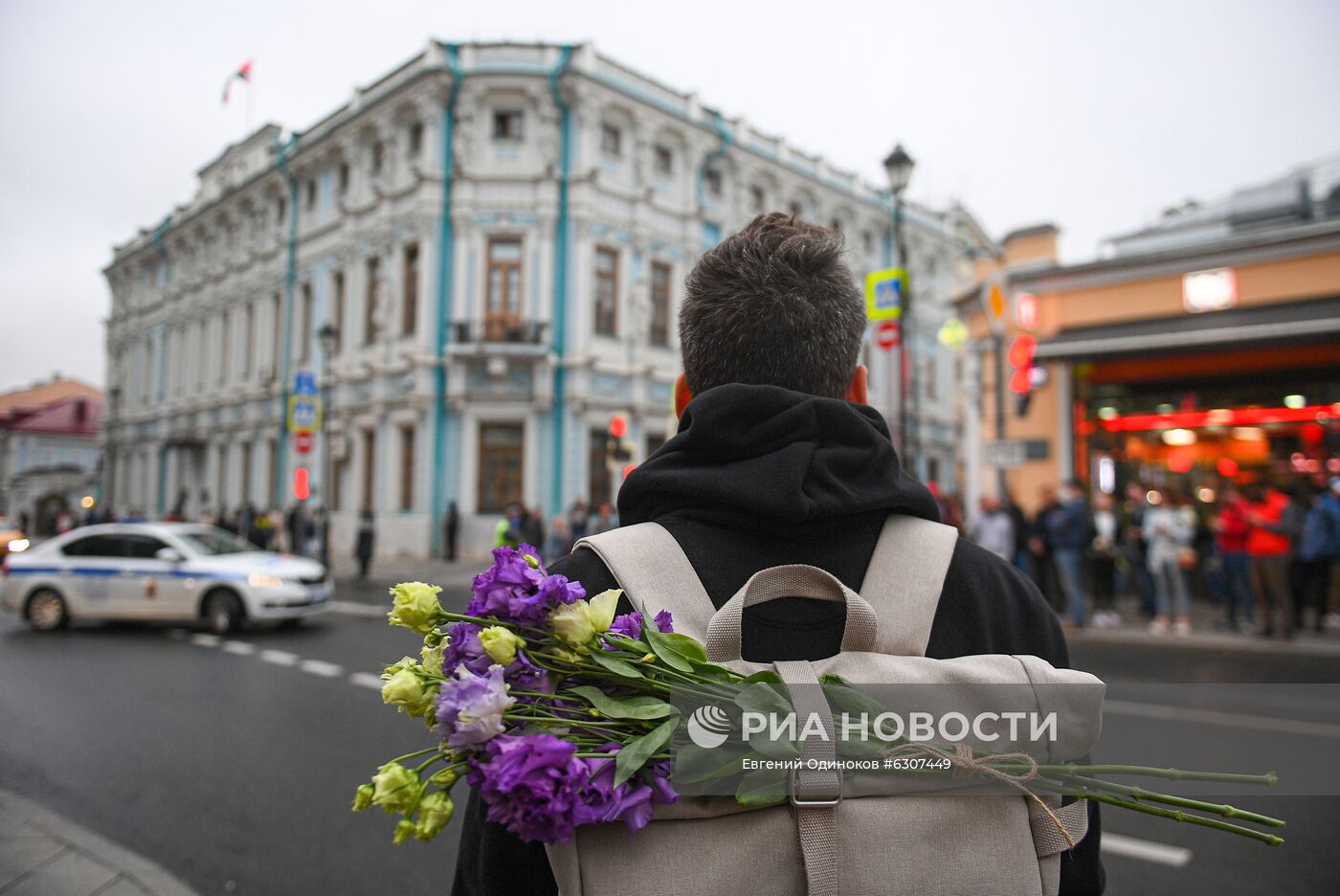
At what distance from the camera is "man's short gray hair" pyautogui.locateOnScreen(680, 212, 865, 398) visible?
4.51ft

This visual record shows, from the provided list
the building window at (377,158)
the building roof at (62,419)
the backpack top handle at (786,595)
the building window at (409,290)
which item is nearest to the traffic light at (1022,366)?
the backpack top handle at (786,595)

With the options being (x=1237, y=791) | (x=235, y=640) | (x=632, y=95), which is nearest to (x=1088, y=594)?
(x=235, y=640)

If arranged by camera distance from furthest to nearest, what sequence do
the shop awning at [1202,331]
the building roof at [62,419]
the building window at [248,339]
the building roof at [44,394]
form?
the building roof at [44,394] < the building roof at [62,419] < the building window at [248,339] < the shop awning at [1202,331]

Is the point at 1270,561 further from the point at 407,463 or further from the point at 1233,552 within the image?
the point at 407,463

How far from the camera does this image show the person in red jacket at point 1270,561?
10.1m

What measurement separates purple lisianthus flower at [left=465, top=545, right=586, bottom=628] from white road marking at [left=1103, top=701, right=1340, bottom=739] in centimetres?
679

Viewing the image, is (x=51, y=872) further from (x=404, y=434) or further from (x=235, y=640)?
(x=404, y=434)

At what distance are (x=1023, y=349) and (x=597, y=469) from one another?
41.6 feet

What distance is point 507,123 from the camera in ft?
76.9

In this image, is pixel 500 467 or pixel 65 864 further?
pixel 500 467

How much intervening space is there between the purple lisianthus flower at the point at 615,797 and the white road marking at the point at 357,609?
41.8 feet

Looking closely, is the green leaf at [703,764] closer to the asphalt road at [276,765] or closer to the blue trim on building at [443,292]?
the asphalt road at [276,765]

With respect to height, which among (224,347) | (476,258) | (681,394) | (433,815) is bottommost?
(433,815)

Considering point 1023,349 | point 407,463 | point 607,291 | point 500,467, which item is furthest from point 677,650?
point 407,463
